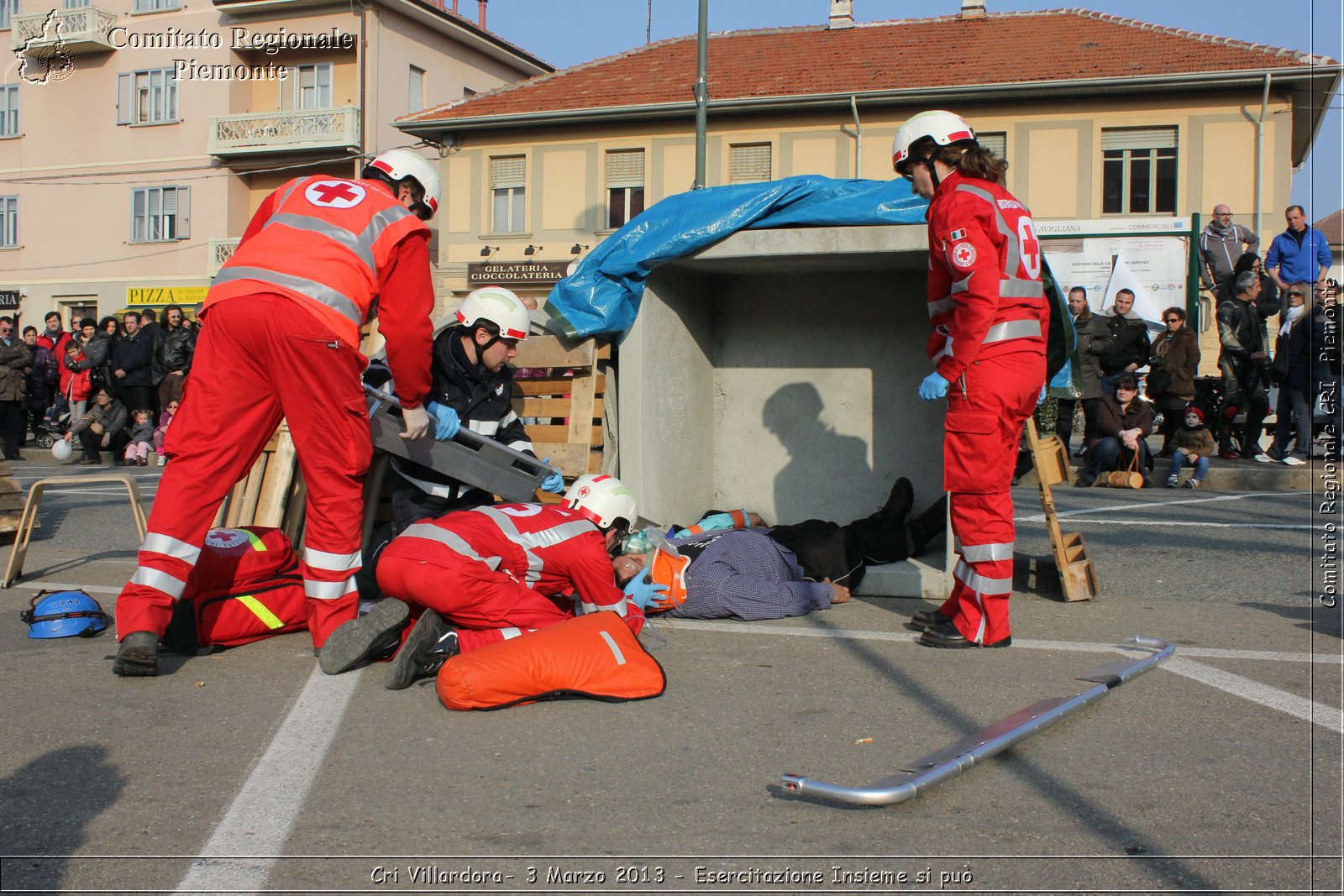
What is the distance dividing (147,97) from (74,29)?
134 inches

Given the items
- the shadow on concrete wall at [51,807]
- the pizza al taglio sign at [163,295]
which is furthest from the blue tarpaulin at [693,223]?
the pizza al taglio sign at [163,295]

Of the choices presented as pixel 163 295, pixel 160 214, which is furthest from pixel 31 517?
pixel 160 214

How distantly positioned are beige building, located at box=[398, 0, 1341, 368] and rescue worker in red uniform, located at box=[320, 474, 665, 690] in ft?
69.7

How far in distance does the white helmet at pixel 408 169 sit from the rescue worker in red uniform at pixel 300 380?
1.10 feet

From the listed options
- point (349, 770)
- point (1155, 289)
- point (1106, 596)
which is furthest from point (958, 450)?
point (1155, 289)

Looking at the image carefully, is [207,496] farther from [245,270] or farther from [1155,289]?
[1155,289]

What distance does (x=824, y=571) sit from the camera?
6203mm

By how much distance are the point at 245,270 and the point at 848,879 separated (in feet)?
10.9

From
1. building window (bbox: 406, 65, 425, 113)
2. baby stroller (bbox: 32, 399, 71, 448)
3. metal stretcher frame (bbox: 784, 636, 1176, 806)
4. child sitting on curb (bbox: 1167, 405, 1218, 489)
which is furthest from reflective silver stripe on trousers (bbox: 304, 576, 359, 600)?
building window (bbox: 406, 65, 425, 113)

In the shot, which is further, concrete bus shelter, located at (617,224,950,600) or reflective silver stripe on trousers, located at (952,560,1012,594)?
concrete bus shelter, located at (617,224,950,600)

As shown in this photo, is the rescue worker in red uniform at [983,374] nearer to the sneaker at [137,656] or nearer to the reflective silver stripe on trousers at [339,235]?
the reflective silver stripe on trousers at [339,235]

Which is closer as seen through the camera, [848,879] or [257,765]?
[848,879]

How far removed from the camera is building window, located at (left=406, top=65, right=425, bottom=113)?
122 ft

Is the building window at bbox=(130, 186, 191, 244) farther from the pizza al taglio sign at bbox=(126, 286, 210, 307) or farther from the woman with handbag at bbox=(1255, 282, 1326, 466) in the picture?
the woman with handbag at bbox=(1255, 282, 1326, 466)
